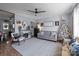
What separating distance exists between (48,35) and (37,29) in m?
0.19

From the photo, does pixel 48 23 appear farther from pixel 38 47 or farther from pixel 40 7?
pixel 38 47

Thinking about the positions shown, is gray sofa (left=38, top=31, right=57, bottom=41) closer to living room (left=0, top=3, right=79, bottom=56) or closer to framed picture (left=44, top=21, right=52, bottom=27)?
living room (left=0, top=3, right=79, bottom=56)

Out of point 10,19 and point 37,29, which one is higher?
point 10,19

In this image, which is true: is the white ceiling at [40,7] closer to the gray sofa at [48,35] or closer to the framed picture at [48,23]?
the framed picture at [48,23]

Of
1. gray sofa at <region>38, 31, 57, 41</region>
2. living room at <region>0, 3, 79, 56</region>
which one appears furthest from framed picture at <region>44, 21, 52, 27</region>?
gray sofa at <region>38, 31, 57, 41</region>

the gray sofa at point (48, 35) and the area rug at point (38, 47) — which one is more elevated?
the gray sofa at point (48, 35)

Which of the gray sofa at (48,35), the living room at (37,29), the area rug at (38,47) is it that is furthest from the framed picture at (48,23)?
the area rug at (38,47)

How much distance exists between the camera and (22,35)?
1.62 meters

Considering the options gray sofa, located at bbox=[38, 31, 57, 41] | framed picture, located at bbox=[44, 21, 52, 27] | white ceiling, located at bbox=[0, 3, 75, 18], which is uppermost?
white ceiling, located at bbox=[0, 3, 75, 18]

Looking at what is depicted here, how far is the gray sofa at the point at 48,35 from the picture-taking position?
1.61 metres

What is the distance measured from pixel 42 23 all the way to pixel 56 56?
541 mm

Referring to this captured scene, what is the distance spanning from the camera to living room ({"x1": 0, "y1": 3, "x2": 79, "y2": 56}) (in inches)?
61.9

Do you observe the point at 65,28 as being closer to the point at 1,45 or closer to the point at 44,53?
the point at 44,53

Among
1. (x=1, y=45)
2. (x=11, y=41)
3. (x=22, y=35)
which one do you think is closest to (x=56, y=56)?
(x=22, y=35)
